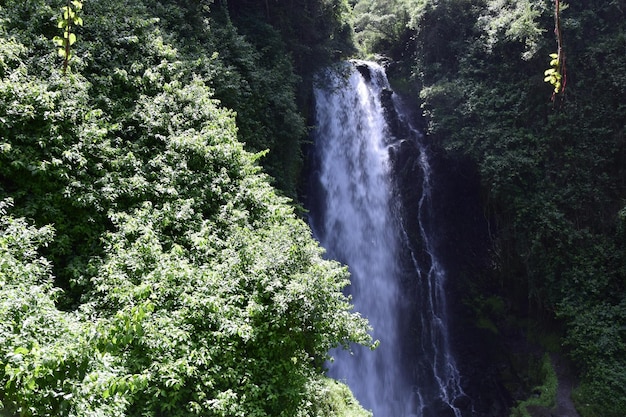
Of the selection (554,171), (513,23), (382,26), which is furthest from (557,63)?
(382,26)

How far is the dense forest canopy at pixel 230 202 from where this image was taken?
14.6 feet

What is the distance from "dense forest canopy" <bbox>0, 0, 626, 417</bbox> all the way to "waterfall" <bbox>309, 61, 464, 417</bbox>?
140cm

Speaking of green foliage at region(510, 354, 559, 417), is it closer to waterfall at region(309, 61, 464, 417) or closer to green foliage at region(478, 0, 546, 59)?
waterfall at region(309, 61, 464, 417)

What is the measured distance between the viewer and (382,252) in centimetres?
1498

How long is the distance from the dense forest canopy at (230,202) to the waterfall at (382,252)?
1.40 meters

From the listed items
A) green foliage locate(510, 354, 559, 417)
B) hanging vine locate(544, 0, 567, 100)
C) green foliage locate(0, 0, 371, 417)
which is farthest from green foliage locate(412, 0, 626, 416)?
hanging vine locate(544, 0, 567, 100)

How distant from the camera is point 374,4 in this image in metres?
24.1

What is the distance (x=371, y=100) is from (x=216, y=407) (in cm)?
1556

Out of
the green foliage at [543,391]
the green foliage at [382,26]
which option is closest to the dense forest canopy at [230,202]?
the green foliage at [543,391]

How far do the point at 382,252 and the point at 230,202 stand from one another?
8.92 meters

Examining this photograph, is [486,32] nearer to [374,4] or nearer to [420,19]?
[420,19]

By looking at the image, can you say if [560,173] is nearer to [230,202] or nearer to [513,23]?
[513,23]

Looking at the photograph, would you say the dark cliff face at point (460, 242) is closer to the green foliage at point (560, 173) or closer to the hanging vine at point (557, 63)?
the green foliage at point (560, 173)

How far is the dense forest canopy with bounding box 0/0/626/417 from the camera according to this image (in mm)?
4449
